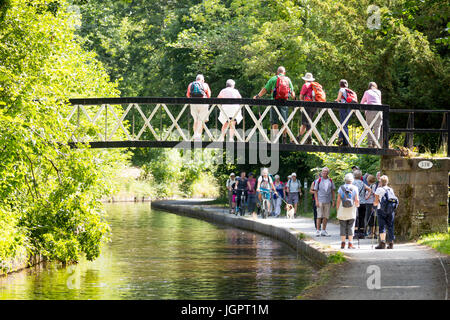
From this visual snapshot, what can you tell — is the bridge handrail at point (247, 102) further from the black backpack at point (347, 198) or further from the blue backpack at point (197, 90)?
the black backpack at point (347, 198)

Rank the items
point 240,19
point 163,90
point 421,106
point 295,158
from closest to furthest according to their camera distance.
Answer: point 421,106 < point 295,158 < point 240,19 < point 163,90

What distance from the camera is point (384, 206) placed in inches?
786

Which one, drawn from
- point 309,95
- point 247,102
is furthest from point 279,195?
point 247,102

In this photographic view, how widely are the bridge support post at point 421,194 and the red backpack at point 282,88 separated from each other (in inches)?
122

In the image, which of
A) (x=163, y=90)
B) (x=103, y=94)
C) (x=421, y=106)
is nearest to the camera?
(x=421, y=106)

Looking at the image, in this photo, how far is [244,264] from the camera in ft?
73.3

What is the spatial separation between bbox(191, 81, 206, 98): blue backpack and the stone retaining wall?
4.42 meters

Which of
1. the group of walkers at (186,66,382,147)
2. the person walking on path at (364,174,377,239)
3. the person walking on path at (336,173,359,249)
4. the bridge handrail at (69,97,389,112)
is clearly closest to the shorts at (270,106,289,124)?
the group of walkers at (186,66,382,147)

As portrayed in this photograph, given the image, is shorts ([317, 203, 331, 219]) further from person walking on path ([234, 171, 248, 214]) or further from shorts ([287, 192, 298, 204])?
person walking on path ([234, 171, 248, 214])

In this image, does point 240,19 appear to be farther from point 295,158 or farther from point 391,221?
point 391,221

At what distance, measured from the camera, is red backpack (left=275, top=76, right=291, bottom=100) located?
73.9ft

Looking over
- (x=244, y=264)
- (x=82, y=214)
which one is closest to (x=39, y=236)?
(x=82, y=214)

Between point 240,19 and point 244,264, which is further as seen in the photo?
point 240,19
